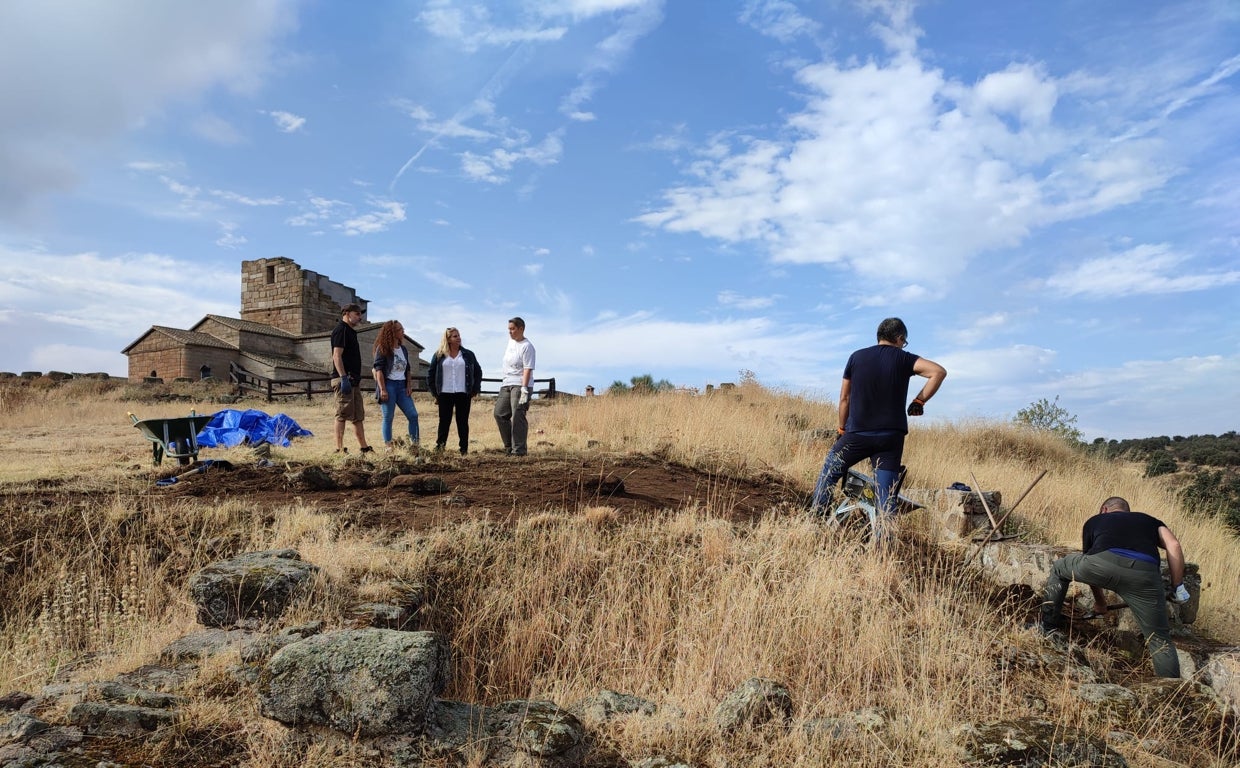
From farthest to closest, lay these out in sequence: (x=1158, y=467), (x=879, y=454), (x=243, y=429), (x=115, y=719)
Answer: (x=1158, y=467), (x=243, y=429), (x=879, y=454), (x=115, y=719)

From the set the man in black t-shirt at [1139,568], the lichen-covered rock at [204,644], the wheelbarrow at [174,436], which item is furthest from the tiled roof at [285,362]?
the man in black t-shirt at [1139,568]

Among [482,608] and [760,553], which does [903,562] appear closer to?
[760,553]

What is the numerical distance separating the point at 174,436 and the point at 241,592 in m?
5.85

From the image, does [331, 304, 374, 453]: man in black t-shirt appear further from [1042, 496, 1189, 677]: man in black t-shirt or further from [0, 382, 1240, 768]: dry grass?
[1042, 496, 1189, 677]: man in black t-shirt

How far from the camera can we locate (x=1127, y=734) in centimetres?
432

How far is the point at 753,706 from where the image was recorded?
3871mm

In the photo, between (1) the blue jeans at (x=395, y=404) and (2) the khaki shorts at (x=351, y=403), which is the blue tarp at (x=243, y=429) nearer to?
(2) the khaki shorts at (x=351, y=403)

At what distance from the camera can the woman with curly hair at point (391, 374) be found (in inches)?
367

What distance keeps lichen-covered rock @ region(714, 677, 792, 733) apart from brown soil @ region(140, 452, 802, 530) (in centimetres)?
294

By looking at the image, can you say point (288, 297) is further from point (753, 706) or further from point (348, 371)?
point (753, 706)

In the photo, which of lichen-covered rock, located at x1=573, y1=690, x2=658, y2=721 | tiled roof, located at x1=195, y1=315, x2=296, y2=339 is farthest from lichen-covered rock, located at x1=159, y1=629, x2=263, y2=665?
tiled roof, located at x1=195, y1=315, x2=296, y2=339

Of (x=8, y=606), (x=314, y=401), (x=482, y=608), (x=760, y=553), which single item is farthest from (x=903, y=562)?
(x=314, y=401)

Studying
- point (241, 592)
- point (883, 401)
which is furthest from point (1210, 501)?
point (241, 592)

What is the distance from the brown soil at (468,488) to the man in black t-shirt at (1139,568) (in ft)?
9.41
